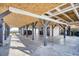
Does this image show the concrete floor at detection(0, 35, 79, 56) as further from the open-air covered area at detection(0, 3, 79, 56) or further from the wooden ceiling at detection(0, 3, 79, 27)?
the wooden ceiling at detection(0, 3, 79, 27)

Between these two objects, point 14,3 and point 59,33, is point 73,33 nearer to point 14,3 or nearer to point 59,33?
point 59,33

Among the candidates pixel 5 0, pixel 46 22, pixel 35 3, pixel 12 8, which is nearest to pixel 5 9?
pixel 12 8

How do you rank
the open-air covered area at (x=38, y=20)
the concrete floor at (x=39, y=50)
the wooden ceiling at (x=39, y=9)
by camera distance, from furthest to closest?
the concrete floor at (x=39, y=50)
the open-air covered area at (x=38, y=20)
the wooden ceiling at (x=39, y=9)

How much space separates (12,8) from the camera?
3729 millimetres

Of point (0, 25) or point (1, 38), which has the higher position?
point (0, 25)

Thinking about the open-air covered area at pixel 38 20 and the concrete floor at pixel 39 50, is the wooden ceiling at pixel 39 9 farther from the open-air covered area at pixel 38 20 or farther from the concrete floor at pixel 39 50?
the concrete floor at pixel 39 50

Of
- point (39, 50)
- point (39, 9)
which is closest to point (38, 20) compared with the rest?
point (39, 50)

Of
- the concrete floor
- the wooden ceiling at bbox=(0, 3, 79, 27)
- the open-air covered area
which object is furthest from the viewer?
the concrete floor

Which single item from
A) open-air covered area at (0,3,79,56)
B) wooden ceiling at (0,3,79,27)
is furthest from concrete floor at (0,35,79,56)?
wooden ceiling at (0,3,79,27)

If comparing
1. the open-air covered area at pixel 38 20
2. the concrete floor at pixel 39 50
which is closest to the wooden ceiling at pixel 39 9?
the open-air covered area at pixel 38 20

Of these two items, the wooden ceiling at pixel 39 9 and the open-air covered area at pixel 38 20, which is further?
the open-air covered area at pixel 38 20

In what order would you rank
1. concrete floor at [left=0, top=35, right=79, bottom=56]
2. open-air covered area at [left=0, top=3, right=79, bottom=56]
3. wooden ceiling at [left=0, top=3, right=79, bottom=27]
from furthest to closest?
concrete floor at [left=0, top=35, right=79, bottom=56] < open-air covered area at [left=0, top=3, right=79, bottom=56] < wooden ceiling at [left=0, top=3, right=79, bottom=27]

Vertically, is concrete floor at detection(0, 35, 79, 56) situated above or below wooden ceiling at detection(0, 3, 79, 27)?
below

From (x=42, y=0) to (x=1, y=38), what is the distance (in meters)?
4.89
